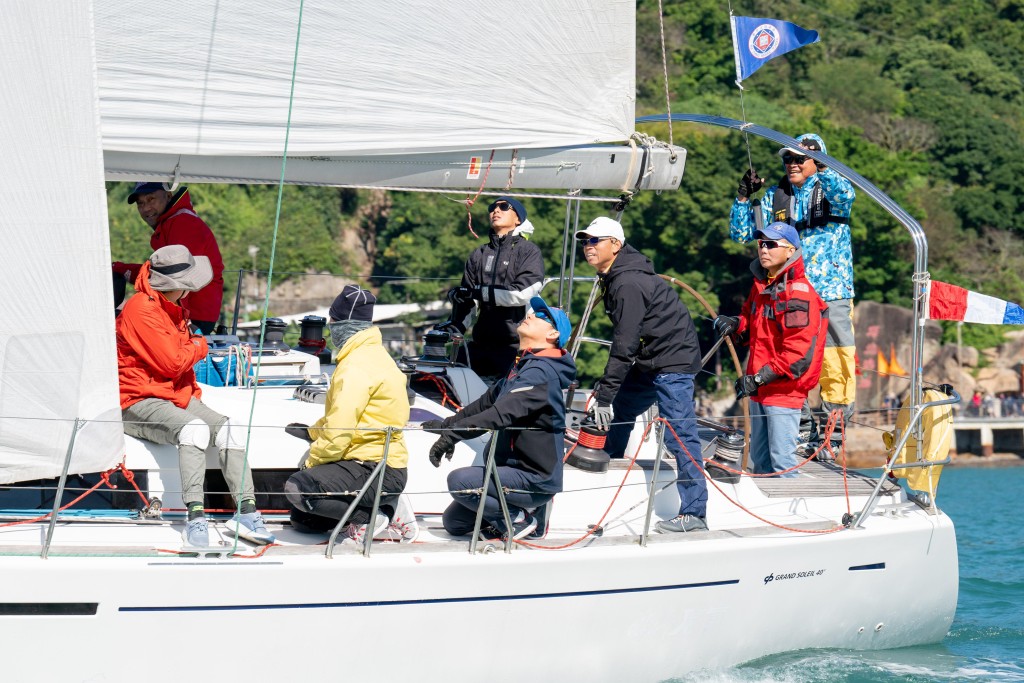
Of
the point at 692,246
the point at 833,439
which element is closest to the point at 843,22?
the point at 692,246

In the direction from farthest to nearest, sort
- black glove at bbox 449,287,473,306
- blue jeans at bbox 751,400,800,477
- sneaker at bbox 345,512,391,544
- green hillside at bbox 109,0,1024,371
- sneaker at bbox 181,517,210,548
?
green hillside at bbox 109,0,1024,371 < black glove at bbox 449,287,473,306 < blue jeans at bbox 751,400,800,477 < sneaker at bbox 345,512,391,544 < sneaker at bbox 181,517,210,548

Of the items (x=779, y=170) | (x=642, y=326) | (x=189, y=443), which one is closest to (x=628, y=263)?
(x=642, y=326)

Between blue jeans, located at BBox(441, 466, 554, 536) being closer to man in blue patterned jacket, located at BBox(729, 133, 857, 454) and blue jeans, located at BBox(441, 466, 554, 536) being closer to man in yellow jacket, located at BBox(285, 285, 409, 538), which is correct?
man in yellow jacket, located at BBox(285, 285, 409, 538)

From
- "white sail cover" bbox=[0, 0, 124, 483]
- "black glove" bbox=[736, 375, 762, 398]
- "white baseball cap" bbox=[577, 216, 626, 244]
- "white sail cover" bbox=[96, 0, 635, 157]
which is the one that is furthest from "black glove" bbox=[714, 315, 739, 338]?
"white sail cover" bbox=[0, 0, 124, 483]

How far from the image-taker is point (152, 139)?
683 cm

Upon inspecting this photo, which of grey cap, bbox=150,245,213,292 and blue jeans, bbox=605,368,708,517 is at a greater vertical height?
grey cap, bbox=150,245,213,292

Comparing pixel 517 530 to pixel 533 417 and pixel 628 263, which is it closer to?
pixel 533 417

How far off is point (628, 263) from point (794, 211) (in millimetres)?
1826

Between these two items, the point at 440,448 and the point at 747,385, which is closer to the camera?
the point at 440,448

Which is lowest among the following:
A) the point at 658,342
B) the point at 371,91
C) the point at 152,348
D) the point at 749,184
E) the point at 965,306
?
the point at 152,348

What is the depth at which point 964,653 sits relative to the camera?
781 centimetres

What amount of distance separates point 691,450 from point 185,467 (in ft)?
8.37

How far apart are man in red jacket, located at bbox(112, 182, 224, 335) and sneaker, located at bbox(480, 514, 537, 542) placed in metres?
2.41

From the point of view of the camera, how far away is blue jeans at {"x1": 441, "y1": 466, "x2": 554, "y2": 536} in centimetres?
604
